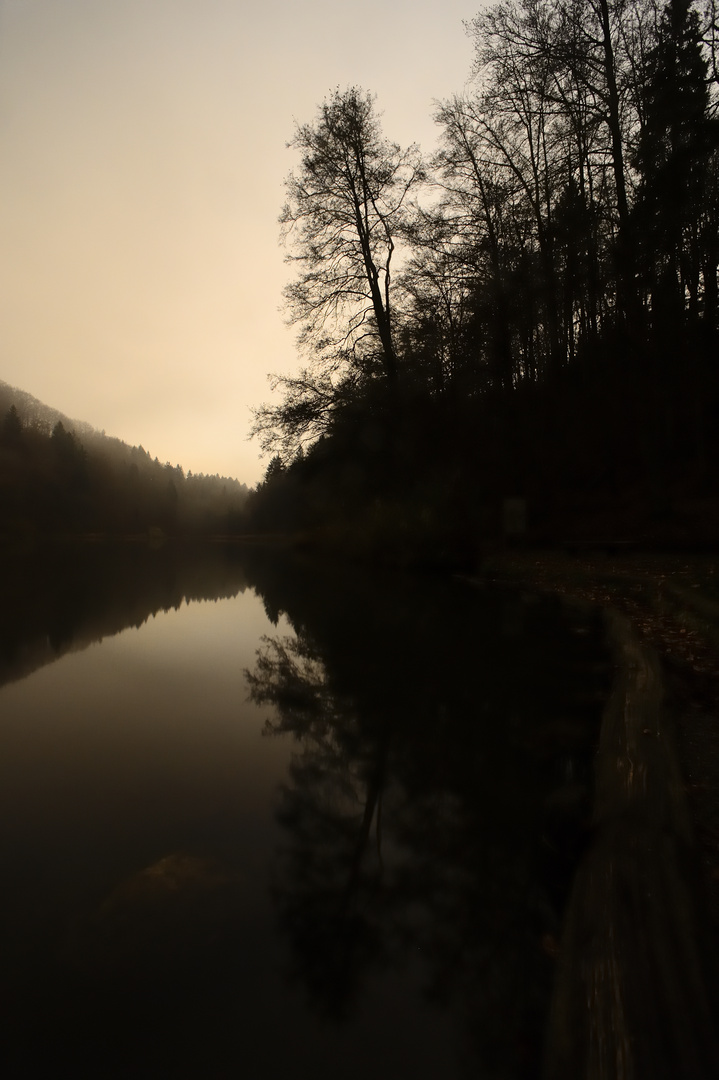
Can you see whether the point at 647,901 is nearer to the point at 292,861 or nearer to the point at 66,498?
the point at 292,861

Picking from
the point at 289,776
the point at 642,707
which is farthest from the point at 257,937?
the point at 642,707

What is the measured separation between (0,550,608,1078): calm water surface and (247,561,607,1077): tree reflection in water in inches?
0.5

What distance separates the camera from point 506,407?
61.8 feet

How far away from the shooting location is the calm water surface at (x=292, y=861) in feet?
6.04

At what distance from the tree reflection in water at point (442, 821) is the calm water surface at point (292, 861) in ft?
0.04

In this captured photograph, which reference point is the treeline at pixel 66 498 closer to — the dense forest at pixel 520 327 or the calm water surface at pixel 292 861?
the dense forest at pixel 520 327


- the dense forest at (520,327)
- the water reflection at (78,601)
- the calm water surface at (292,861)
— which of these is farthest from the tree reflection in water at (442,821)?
the dense forest at (520,327)

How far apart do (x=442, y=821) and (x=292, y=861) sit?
796mm

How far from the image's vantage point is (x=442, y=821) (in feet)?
10.2

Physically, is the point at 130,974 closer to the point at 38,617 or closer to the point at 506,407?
the point at 38,617

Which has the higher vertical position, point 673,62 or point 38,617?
point 673,62

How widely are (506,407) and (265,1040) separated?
18.5 m

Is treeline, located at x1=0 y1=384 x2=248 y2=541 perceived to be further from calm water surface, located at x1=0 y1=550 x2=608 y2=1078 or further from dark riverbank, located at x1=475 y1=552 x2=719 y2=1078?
dark riverbank, located at x1=475 y1=552 x2=719 y2=1078

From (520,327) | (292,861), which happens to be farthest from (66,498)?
(292,861)
